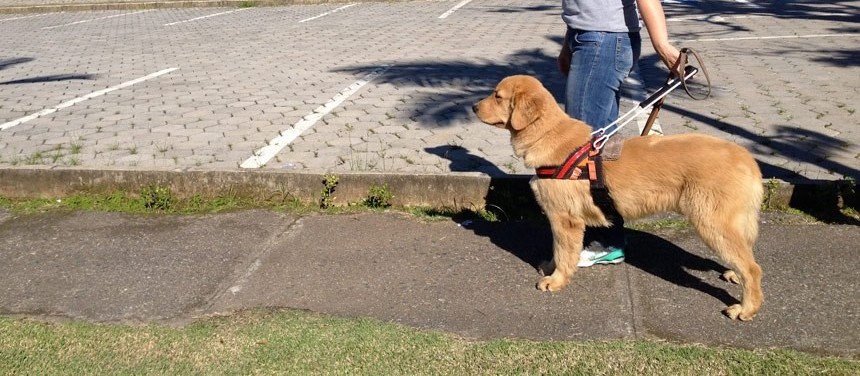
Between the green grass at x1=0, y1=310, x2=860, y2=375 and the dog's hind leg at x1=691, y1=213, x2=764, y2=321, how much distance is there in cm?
37

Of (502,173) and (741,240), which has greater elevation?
(741,240)

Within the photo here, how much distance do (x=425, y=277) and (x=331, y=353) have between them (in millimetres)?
1036

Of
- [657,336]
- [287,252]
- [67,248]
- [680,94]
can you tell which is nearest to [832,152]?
[680,94]

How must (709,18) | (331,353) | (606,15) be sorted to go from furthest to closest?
(709,18) → (606,15) → (331,353)

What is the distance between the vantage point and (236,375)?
3621 mm

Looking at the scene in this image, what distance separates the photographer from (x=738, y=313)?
3980mm

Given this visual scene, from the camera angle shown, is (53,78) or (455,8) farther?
(455,8)

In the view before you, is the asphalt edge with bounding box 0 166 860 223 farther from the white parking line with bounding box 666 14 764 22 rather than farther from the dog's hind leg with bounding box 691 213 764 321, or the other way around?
the white parking line with bounding box 666 14 764 22

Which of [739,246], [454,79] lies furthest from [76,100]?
[739,246]

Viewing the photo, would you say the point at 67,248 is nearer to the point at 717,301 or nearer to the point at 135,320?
the point at 135,320

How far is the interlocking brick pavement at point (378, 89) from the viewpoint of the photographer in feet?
22.9

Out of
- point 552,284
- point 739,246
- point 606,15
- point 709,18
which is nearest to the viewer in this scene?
point 739,246

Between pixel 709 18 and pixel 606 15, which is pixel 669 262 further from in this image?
pixel 709 18

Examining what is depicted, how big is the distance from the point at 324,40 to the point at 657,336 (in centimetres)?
1131
